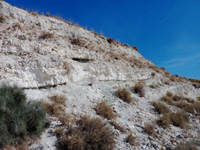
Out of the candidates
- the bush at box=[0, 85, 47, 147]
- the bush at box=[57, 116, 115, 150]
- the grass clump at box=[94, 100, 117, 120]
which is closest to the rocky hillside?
the grass clump at box=[94, 100, 117, 120]

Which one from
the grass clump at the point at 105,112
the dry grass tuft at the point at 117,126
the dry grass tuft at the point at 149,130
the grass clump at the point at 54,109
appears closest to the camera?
the grass clump at the point at 54,109

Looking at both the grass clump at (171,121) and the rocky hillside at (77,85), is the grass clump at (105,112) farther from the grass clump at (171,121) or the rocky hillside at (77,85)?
the grass clump at (171,121)

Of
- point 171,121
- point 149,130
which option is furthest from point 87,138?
point 171,121

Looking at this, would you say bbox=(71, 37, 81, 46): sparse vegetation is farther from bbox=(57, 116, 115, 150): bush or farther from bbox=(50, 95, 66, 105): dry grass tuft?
bbox=(57, 116, 115, 150): bush

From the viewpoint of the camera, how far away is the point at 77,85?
708 cm

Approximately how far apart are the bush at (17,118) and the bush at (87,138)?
754 millimetres

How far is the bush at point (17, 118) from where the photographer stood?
3053mm

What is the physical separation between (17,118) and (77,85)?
13.0 feet

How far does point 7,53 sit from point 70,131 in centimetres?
452

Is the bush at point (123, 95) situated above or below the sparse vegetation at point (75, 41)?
below

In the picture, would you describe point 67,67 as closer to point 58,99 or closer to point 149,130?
point 58,99

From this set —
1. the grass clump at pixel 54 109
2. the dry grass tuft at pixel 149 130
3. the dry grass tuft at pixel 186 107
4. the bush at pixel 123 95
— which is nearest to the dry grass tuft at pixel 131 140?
the dry grass tuft at pixel 149 130

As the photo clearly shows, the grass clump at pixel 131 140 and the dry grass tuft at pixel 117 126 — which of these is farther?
the dry grass tuft at pixel 117 126

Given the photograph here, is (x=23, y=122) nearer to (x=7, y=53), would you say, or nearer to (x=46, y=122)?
(x=46, y=122)
